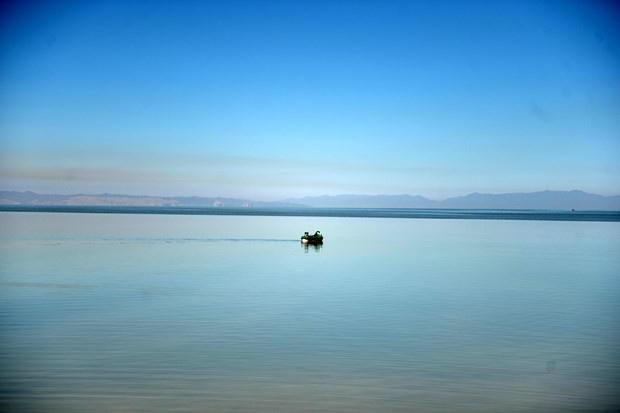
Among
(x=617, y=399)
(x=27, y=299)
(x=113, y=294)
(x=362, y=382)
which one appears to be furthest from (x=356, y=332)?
(x=27, y=299)

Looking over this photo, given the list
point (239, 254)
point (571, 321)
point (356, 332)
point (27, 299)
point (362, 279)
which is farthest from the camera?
point (239, 254)

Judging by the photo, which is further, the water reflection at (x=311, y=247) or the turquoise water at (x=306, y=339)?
the water reflection at (x=311, y=247)

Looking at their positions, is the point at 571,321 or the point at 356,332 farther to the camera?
the point at 571,321

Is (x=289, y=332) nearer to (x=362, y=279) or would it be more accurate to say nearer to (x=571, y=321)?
(x=571, y=321)

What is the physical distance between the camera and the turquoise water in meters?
11.6

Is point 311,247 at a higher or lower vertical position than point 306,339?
higher

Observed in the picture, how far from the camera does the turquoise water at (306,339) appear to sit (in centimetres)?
1157

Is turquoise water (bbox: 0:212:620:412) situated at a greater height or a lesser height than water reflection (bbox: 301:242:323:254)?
lesser

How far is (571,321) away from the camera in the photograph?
777 inches

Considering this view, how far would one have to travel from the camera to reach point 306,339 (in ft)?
53.5

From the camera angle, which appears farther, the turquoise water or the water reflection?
the water reflection

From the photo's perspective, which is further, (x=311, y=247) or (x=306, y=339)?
(x=311, y=247)

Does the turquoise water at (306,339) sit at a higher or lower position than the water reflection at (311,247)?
lower

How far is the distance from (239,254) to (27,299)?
72.4ft
